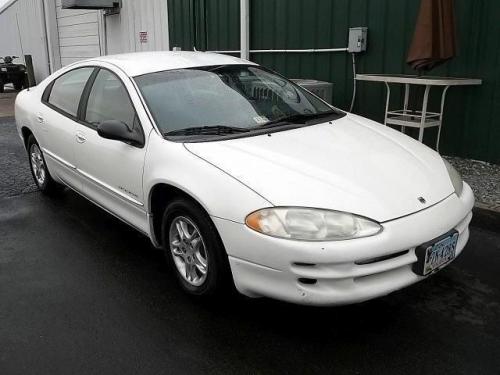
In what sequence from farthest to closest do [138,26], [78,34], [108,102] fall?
[78,34]
[138,26]
[108,102]

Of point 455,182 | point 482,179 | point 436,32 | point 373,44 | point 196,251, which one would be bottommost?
point 482,179

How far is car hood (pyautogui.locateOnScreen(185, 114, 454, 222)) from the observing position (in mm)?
2693

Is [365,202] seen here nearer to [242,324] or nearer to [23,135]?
[242,324]

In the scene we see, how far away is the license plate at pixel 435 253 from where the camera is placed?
2695 millimetres

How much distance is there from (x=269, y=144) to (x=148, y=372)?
4.92 feet

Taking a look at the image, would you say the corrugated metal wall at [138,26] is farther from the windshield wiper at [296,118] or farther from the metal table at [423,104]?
the windshield wiper at [296,118]

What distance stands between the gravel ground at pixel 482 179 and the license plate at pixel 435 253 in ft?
5.93

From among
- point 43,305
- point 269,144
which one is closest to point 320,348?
point 269,144

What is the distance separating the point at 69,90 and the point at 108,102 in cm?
88

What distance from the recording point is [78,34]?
14.0 metres

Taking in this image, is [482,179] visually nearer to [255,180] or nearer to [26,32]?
[255,180]

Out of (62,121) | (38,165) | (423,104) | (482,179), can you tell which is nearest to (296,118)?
(62,121)

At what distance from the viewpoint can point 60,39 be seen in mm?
15211

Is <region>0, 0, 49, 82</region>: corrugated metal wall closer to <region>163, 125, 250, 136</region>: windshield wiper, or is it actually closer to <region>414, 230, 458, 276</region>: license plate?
<region>163, 125, 250, 136</region>: windshield wiper
